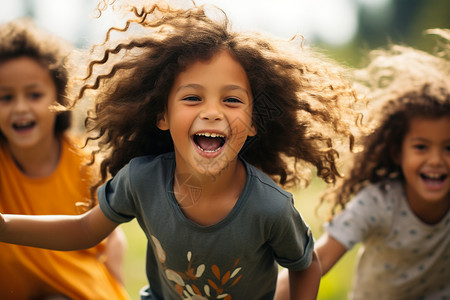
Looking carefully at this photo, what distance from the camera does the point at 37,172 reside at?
9.97 ft

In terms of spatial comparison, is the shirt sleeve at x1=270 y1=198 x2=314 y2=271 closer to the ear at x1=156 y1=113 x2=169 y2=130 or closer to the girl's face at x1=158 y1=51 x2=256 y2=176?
the girl's face at x1=158 y1=51 x2=256 y2=176

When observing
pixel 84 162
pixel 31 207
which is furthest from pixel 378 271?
pixel 31 207

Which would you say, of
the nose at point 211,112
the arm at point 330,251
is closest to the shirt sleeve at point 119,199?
the nose at point 211,112

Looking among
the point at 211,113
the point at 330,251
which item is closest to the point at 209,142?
the point at 211,113

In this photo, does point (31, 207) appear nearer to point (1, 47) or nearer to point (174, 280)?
point (1, 47)

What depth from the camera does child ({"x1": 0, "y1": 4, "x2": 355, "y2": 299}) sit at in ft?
7.13

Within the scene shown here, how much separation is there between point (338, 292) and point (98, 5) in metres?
2.60

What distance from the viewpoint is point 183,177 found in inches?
91.0

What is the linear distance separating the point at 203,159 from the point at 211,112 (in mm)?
177

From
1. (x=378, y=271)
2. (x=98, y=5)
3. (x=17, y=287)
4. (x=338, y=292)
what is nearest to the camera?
(x=98, y=5)

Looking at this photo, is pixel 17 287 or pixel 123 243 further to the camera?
pixel 123 243

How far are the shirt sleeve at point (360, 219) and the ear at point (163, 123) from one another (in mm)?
1108

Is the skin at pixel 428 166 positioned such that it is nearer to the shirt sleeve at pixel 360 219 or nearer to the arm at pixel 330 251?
the shirt sleeve at pixel 360 219

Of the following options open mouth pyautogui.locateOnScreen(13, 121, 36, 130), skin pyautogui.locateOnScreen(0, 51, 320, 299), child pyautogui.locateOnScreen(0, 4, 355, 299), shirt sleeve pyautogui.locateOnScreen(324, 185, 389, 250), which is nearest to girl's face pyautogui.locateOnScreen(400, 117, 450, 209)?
shirt sleeve pyautogui.locateOnScreen(324, 185, 389, 250)
